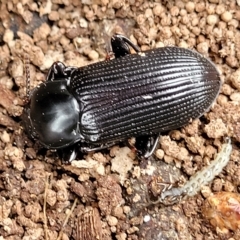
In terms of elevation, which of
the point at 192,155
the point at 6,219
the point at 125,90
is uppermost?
the point at 125,90

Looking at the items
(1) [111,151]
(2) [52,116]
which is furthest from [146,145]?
(2) [52,116]

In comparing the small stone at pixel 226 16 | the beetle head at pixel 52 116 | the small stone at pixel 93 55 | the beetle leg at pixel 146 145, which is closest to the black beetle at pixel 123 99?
the beetle head at pixel 52 116

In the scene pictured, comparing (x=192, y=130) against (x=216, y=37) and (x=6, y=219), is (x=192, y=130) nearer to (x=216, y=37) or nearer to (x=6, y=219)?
(x=216, y=37)

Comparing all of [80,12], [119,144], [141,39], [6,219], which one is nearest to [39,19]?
[80,12]

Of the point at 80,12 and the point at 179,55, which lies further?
the point at 80,12

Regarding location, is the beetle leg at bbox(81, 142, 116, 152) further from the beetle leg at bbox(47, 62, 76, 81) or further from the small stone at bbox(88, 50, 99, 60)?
the small stone at bbox(88, 50, 99, 60)

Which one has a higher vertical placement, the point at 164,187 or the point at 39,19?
the point at 39,19

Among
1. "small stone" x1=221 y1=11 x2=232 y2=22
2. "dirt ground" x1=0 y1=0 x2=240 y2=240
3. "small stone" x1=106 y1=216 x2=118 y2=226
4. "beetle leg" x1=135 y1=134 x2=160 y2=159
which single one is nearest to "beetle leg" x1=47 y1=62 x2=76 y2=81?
"dirt ground" x1=0 y1=0 x2=240 y2=240

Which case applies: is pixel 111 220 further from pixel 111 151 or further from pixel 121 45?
pixel 121 45
